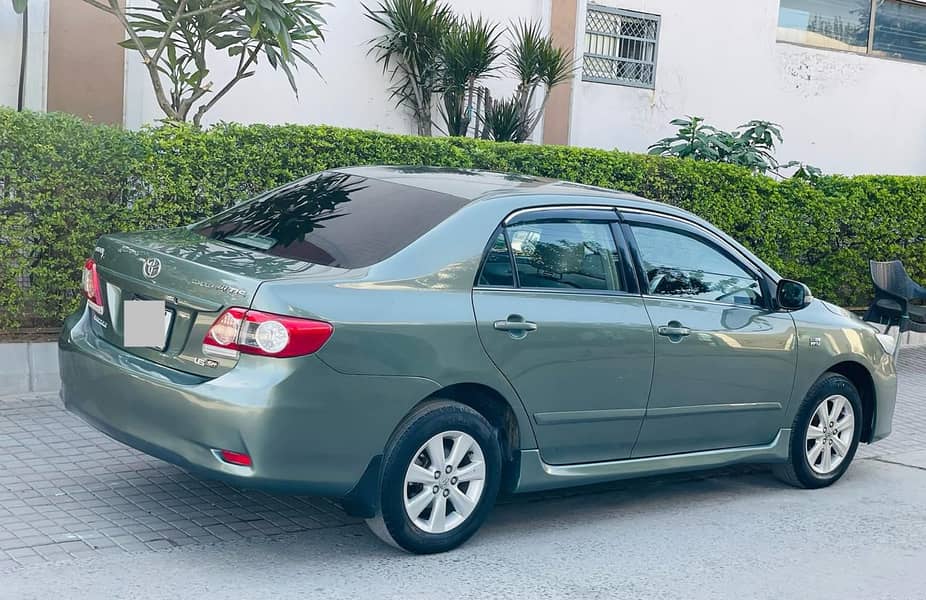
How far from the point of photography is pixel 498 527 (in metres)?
5.70

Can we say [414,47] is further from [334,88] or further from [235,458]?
[235,458]

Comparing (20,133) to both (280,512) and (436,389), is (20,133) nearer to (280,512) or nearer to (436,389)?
(280,512)

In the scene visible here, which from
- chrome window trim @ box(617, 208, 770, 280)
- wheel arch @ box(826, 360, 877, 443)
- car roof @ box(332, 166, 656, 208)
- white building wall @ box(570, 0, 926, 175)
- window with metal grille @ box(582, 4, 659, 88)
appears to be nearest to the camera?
car roof @ box(332, 166, 656, 208)

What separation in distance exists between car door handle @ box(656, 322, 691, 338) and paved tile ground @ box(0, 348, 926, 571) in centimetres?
119

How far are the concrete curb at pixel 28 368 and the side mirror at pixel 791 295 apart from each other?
4.40 meters

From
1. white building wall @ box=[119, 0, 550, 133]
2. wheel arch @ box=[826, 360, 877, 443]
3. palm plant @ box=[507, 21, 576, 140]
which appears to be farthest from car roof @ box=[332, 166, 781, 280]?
palm plant @ box=[507, 21, 576, 140]

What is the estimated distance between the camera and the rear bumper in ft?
14.9

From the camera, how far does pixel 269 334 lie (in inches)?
180

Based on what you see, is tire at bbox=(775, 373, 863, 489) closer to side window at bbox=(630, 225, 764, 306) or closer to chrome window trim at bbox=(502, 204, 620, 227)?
side window at bbox=(630, 225, 764, 306)

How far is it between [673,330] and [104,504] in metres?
2.85

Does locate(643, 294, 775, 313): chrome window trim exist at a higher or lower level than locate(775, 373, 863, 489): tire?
higher

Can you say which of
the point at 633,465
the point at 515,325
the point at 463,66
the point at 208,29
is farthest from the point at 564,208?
the point at 463,66

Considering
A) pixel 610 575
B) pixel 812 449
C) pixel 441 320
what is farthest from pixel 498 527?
pixel 812 449

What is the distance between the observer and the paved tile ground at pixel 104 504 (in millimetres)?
5008
